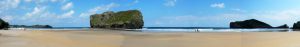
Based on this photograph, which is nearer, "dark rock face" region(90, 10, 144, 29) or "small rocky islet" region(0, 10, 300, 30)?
"small rocky islet" region(0, 10, 300, 30)

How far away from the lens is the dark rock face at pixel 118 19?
72188 mm

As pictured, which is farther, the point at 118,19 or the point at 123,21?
the point at 118,19

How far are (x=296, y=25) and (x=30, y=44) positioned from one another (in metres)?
39.0

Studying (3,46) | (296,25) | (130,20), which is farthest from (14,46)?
(130,20)

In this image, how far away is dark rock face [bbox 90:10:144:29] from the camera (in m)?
72.2

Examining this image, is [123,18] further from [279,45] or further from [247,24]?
[279,45]

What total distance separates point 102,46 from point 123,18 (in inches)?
2410

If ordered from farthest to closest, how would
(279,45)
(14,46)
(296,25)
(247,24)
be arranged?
(247,24) → (296,25) → (279,45) → (14,46)

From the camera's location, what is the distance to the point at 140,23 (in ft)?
247

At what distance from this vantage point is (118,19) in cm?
7538

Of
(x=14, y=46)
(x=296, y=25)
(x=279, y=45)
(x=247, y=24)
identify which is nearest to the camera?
(x=14, y=46)

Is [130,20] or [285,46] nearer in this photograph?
[285,46]

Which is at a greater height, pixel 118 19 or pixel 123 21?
pixel 118 19

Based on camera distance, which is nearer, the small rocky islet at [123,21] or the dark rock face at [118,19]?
the small rocky islet at [123,21]
